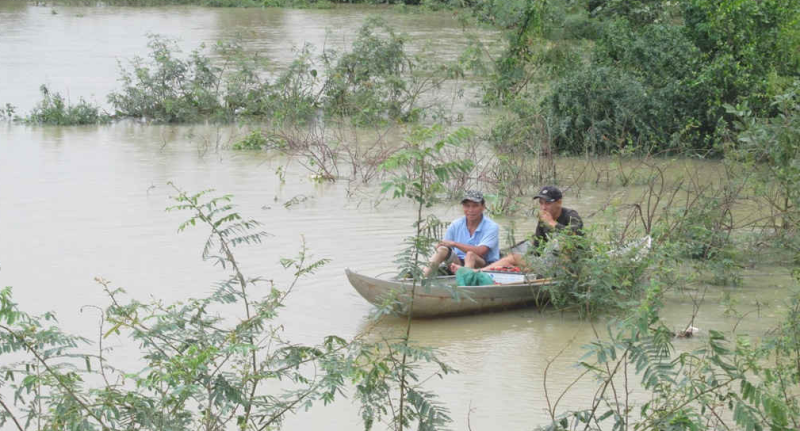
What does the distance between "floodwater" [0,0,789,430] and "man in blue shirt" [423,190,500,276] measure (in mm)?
558

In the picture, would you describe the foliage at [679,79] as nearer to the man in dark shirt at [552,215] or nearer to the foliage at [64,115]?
the man in dark shirt at [552,215]

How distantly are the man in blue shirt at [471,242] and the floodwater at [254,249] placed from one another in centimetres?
56

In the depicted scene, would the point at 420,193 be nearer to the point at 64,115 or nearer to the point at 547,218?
the point at 547,218

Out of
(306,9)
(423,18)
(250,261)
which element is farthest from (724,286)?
(306,9)

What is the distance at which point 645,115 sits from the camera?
14289mm

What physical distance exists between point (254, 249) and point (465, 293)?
3496 millimetres

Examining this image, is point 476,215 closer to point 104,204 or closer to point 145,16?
point 104,204

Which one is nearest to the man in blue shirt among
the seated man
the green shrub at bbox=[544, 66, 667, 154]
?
the seated man

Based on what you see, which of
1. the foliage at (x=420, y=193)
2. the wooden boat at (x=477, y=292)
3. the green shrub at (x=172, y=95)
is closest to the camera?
the foliage at (x=420, y=193)

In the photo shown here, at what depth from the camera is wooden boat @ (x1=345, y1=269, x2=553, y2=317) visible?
309 inches

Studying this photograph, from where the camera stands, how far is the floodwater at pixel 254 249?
23.8 ft

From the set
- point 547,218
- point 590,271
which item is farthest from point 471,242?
point 590,271

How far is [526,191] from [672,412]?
8.37 metres

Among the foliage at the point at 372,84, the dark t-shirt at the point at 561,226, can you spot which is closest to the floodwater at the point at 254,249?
the dark t-shirt at the point at 561,226
